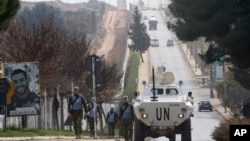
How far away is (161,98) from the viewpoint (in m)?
26.4

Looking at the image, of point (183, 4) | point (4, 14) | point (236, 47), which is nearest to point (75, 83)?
point (183, 4)

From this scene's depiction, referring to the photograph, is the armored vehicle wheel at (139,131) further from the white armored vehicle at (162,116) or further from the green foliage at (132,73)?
the green foliage at (132,73)

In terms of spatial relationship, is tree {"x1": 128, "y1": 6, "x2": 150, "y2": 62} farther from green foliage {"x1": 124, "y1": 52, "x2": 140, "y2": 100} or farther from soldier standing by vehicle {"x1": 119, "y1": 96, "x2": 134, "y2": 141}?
soldier standing by vehicle {"x1": 119, "y1": 96, "x2": 134, "y2": 141}

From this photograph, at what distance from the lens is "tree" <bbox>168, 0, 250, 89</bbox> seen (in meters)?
38.5

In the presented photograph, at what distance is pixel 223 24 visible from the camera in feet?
131

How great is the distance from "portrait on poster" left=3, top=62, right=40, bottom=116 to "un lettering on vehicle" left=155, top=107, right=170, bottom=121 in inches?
235

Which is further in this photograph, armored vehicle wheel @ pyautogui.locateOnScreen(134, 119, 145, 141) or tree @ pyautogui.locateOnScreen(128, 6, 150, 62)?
tree @ pyautogui.locateOnScreen(128, 6, 150, 62)

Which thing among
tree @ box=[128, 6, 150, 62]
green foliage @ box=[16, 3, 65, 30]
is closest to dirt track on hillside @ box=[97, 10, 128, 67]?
tree @ box=[128, 6, 150, 62]

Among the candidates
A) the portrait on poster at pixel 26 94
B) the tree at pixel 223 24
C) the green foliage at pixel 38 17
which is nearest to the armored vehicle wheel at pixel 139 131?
the portrait on poster at pixel 26 94

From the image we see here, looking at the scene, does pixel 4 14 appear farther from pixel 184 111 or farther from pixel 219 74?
pixel 219 74

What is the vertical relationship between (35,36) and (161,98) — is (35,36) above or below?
above

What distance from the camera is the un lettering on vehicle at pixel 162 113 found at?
25.0 m

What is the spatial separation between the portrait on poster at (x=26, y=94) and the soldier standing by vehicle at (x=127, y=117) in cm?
398

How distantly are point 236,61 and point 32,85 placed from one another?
14.0 metres
